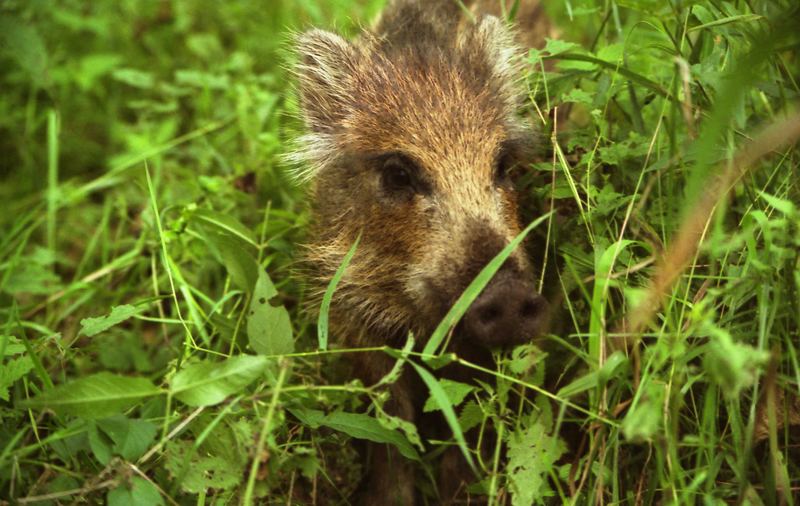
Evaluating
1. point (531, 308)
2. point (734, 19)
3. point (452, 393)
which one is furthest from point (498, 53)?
point (452, 393)

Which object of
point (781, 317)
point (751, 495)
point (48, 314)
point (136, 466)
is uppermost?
point (781, 317)

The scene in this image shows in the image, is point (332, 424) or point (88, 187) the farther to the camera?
point (88, 187)

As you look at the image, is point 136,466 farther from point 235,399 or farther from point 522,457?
point 522,457

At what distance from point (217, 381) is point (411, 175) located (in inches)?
51.2

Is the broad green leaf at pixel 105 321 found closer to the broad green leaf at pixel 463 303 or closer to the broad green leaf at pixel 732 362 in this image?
the broad green leaf at pixel 463 303

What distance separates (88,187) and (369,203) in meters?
2.45

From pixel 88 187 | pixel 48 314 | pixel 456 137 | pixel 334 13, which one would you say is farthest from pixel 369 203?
pixel 334 13

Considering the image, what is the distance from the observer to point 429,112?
349 cm

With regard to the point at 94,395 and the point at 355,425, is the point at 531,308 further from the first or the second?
the point at 94,395

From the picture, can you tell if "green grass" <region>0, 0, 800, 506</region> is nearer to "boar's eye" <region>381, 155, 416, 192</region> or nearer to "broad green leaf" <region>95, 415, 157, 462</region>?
"broad green leaf" <region>95, 415, 157, 462</region>

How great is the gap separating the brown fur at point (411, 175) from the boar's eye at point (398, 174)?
0.04 ft

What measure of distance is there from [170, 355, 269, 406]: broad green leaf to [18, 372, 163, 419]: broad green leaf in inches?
3.2

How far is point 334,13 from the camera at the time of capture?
6574 millimetres

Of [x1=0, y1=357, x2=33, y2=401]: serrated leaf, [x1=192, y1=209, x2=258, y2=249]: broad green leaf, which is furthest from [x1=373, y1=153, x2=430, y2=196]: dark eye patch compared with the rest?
[x1=0, y1=357, x2=33, y2=401]: serrated leaf
